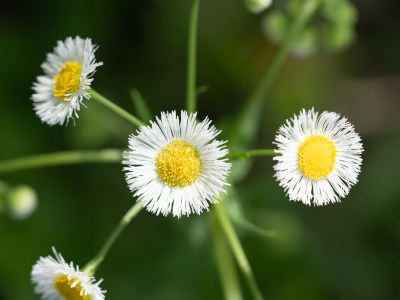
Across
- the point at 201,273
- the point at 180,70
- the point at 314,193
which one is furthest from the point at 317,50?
the point at 314,193

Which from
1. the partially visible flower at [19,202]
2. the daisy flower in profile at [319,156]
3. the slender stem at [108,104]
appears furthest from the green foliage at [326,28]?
the partially visible flower at [19,202]

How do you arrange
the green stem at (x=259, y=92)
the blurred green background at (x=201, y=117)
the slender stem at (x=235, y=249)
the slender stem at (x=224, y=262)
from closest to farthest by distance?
the slender stem at (x=235, y=249), the green stem at (x=259, y=92), the slender stem at (x=224, y=262), the blurred green background at (x=201, y=117)

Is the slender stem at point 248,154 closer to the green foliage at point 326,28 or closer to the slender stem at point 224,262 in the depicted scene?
the slender stem at point 224,262

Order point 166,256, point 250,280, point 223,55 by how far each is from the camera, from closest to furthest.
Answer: point 250,280
point 166,256
point 223,55

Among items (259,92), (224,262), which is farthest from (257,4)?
(224,262)

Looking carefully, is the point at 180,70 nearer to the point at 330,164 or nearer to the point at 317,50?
the point at 317,50

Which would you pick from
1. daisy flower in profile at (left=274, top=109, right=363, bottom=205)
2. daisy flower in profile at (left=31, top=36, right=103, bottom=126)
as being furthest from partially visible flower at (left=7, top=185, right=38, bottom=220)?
daisy flower in profile at (left=274, top=109, right=363, bottom=205)

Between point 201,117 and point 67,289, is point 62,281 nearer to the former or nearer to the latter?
point 67,289
